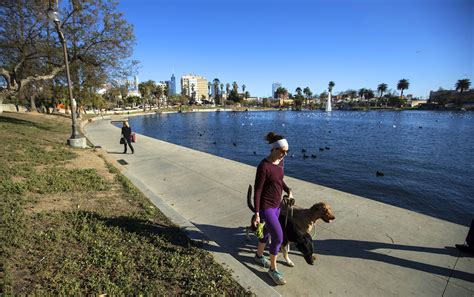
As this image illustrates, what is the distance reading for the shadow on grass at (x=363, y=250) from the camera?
12.5 ft

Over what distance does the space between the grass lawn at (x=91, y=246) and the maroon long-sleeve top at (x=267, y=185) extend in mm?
→ 1073

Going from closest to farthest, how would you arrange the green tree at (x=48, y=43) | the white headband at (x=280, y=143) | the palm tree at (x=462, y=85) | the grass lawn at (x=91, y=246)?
the grass lawn at (x=91, y=246)
the white headband at (x=280, y=143)
the green tree at (x=48, y=43)
the palm tree at (x=462, y=85)

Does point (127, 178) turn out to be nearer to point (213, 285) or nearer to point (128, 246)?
point (128, 246)

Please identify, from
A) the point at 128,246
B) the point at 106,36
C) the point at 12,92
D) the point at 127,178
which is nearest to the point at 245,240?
the point at 128,246

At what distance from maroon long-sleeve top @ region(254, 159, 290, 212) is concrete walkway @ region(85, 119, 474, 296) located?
0.98m

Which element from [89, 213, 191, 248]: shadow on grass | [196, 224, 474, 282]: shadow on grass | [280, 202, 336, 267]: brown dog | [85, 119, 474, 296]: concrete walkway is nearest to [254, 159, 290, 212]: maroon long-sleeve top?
[280, 202, 336, 267]: brown dog

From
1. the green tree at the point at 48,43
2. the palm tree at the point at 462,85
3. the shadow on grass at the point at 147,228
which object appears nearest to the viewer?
the shadow on grass at the point at 147,228

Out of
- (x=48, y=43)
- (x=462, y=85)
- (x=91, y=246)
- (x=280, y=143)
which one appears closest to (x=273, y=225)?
(x=280, y=143)

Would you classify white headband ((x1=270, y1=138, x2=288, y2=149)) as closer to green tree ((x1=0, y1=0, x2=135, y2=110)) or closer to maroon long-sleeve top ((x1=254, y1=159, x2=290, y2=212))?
maroon long-sleeve top ((x1=254, y1=159, x2=290, y2=212))

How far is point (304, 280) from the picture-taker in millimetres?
3586

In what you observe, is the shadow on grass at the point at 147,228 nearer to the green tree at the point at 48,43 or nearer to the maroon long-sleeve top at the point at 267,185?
the maroon long-sleeve top at the point at 267,185

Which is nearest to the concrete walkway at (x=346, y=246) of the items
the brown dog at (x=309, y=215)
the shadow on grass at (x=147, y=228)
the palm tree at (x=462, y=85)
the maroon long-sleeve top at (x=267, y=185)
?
the shadow on grass at (x=147, y=228)

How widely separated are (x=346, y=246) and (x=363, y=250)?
10.4 inches

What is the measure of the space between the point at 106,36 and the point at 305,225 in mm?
19269
